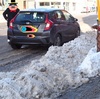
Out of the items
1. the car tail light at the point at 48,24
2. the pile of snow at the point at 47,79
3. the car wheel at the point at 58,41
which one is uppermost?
the car tail light at the point at 48,24

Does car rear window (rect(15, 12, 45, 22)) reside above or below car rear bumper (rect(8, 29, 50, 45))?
A: above

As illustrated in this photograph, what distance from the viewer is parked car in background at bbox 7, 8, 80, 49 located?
12297 millimetres

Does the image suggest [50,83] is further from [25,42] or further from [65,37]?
[65,37]

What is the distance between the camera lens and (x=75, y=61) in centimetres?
837

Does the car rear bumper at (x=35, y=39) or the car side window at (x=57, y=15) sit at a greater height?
the car side window at (x=57, y=15)

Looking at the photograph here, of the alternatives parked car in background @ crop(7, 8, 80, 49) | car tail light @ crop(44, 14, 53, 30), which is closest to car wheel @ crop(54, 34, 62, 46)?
parked car in background @ crop(7, 8, 80, 49)

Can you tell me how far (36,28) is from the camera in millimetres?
12273

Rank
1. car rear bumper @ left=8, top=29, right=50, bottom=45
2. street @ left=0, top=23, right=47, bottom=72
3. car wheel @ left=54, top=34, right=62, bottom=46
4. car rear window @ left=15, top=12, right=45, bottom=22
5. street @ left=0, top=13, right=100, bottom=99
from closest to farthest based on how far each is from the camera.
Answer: street @ left=0, top=13, right=100, bottom=99 < street @ left=0, top=23, right=47, bottom=72 < car rear bumper @ left=8, top=29, right=50, bottom=45 < car rear window @ left=15, top=12, right=45, bottom=22 < car wheel @ left=54, top=34, right=62, bottom=46

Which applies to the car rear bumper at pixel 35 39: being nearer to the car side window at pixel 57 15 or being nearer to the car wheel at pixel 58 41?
the car wheel at pixel 58 41

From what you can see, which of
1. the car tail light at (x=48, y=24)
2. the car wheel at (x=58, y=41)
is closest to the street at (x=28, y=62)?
the car wheel at (x=58, y=41)

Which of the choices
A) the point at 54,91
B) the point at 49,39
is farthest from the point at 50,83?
the point at 49,39

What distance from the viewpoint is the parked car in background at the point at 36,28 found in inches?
484

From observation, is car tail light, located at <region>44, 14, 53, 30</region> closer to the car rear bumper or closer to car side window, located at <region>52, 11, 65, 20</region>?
the car rear bumper

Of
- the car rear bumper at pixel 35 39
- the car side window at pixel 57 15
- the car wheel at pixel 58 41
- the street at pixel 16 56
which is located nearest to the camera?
the street at pixel 16 56
